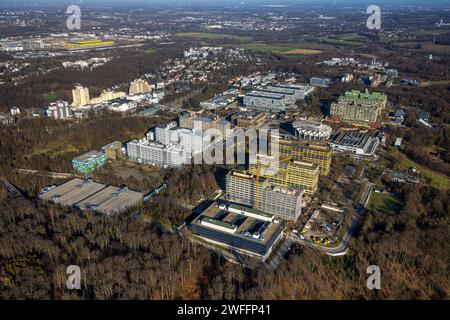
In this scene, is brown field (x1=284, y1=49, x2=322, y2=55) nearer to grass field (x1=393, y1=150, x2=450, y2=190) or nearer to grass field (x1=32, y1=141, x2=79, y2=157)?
grass field (x1=393, y1=150, x2=450, y2=190)

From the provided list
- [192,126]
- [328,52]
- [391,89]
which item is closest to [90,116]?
[192,126]

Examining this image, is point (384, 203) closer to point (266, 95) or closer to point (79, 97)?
point (266, 95)

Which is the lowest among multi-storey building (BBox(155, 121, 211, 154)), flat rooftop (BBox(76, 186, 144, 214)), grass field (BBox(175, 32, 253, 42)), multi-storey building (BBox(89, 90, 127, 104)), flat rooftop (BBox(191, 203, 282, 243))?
flat rooftop (BBox(191, 203, 282, 243))

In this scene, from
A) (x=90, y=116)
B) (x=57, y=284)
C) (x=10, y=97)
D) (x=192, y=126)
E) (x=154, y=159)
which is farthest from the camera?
(x=10, y=97)

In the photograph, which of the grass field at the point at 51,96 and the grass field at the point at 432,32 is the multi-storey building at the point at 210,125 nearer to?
the grass field at the point at 51,96

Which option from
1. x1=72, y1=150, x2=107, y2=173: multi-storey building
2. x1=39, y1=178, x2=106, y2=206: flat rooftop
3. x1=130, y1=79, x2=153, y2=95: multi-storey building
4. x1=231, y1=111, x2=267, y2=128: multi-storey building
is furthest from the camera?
x1=130, y1=79, x2=153, y2=95: multi-storey building

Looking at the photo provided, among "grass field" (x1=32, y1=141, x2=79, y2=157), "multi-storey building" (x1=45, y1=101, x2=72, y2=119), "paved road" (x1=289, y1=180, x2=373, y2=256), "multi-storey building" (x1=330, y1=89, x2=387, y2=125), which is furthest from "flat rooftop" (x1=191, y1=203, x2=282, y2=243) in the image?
"multi-storey building" (x1=45, y1=101, x2=72, y2=119)

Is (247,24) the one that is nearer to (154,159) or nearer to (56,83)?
(56,83)
